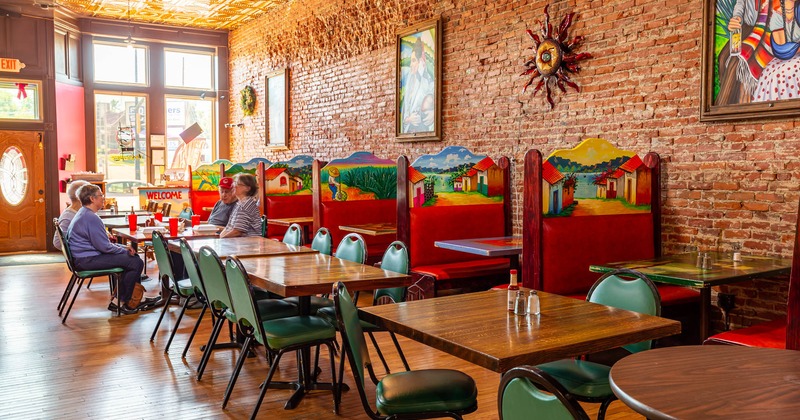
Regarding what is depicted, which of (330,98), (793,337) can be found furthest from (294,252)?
(330,98)

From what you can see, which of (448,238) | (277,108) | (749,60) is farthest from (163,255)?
(277,108)

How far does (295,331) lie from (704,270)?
8.17 ft

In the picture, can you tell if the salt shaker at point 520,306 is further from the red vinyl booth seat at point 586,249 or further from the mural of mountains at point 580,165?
the mural of mountains at point 580,165

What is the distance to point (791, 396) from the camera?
6.08 ft

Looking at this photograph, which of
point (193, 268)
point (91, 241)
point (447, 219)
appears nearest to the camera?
point (193, 268)

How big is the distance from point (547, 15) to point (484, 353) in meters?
4.93

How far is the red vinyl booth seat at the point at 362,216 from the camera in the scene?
7.38 meters

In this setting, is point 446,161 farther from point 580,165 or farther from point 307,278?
point 307,278

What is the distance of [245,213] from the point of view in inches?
259

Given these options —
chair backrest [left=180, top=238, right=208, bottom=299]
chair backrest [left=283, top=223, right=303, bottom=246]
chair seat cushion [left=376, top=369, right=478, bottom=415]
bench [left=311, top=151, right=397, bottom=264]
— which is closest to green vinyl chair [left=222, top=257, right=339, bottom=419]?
chair backrest [left=180, top=238, right=208, bottom=299]

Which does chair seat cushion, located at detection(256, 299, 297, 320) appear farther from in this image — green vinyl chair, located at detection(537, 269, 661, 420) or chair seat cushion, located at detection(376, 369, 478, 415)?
green vinyl chair, located at detection(537, 269, 661, 420)

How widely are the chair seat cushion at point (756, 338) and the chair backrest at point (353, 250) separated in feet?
7.30

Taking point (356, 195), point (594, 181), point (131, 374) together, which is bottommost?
point (131, 374)

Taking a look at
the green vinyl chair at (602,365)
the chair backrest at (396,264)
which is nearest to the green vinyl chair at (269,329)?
the chair backrest at (396,264)
